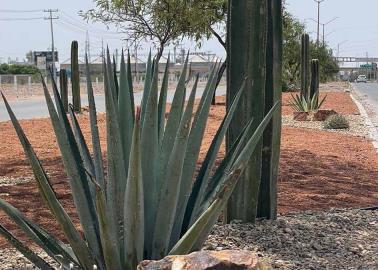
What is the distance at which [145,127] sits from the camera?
3.34 metres

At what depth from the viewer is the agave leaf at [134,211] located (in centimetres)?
302

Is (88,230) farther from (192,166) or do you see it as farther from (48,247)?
(192,166)

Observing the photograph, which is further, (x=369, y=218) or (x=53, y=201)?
(x=369, y=218)

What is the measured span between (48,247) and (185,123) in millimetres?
1105

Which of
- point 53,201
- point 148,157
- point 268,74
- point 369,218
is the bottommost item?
point 369,218

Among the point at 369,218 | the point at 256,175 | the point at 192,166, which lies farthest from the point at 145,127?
the point at 369,218

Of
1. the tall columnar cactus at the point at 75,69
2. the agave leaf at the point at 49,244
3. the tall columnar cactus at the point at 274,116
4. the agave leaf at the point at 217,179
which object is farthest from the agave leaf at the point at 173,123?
the tall columnar cactus at the point at 75,69

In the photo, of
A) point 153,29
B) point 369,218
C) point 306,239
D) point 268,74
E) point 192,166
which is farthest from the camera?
point 153,29

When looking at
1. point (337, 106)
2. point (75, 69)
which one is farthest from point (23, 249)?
point (337, 106)

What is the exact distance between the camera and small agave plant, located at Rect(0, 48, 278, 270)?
322cm

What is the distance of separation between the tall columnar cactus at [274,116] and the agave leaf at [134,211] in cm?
239

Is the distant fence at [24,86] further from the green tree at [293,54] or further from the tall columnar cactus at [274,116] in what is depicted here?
the tall columnar cactus at [274,116]

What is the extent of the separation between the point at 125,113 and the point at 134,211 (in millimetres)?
631

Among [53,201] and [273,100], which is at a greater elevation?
[273,100]
